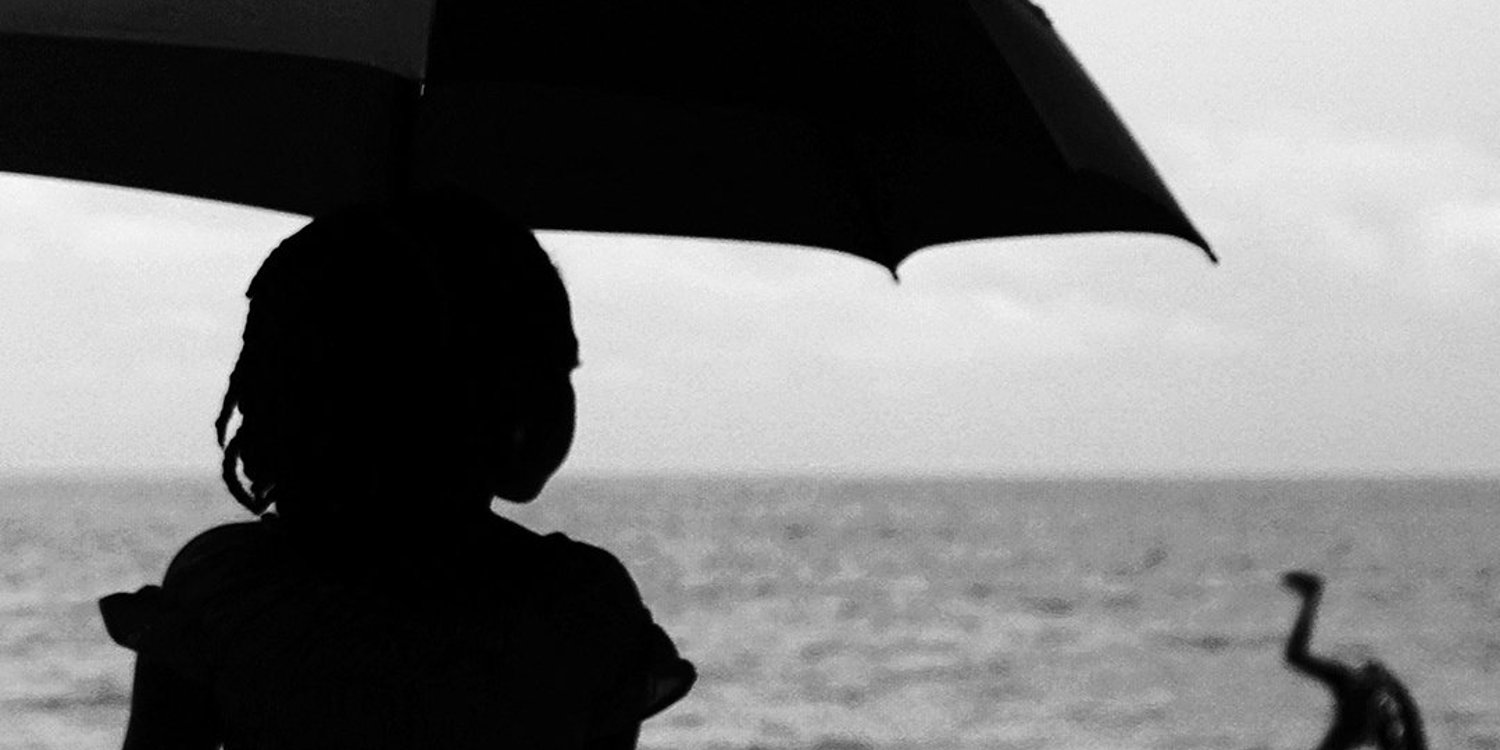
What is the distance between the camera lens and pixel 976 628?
3669cm

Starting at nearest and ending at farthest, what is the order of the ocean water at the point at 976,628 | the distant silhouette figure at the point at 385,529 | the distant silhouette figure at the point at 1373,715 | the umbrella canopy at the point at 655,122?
the distant silhouette figure at the point at 385,529 < the umbrella canopy at the point at 655,122 < the distant silhouette figure at the point at 1373,715 < the ocean water at the point at 976,628

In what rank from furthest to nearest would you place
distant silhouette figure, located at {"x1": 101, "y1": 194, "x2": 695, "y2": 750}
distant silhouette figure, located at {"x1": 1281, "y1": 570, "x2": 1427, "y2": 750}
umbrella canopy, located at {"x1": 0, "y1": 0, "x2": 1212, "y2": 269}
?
distant silhouette figure, located at {"x1": 1281, "y1": 570, "x2": 1427, "y2": 750}
umbrella canopy, located at {"x1": 0, "y1": 0, "x2": 1212, "y2": 269}
distant silhouette figure, located at {"x1": 101, "y1": 194, "x2": 695, "y2": 750}

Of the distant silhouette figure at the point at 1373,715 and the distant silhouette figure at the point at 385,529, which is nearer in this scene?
the distant silhouette figure at the point at 385,529

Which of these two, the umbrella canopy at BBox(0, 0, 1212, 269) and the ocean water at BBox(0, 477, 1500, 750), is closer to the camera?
the umbrella canopy at BBox(0, 0, 1212, 269)

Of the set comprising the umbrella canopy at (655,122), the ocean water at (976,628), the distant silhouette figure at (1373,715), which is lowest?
the distant silhouette figure at (1373,715)

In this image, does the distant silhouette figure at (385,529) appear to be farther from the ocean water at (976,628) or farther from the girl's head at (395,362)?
the ocean water at (976,628)

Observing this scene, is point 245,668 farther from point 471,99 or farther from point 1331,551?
point 1331,551

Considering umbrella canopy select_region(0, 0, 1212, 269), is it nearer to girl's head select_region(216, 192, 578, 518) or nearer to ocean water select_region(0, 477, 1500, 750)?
girl's head select_region(216, 192, 578, 518)

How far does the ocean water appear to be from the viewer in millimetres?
24594

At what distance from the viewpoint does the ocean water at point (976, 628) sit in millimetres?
24594

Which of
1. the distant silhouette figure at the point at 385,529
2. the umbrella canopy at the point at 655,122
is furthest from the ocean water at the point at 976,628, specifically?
the distant silhouette figure at the point at 385,529

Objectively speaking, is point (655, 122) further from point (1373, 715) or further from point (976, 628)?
point (976, 628)

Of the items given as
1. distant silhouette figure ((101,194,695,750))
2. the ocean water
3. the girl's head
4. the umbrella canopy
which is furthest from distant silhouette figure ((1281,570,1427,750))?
the ocean water

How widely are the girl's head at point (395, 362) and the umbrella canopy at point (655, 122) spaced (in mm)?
342
